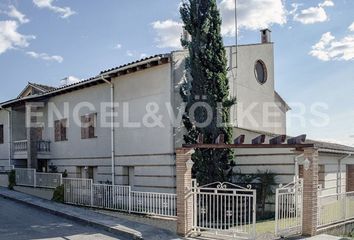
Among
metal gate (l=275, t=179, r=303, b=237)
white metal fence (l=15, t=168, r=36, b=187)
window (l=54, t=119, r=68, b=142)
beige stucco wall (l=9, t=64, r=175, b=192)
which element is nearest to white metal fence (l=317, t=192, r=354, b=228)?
metal gate (l=275, t=179, r=303, b=237)

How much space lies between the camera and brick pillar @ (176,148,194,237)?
1064 cm

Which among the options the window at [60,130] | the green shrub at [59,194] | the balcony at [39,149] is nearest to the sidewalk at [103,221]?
A: the green shrub at [59,194]

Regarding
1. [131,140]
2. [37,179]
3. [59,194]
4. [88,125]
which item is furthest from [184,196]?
[37,179]

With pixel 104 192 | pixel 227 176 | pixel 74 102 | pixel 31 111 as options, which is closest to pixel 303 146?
pixel 227 176

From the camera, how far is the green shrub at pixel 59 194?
56.5ft

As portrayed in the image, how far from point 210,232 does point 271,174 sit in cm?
497

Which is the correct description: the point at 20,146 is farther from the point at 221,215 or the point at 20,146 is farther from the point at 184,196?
the point at 221,215

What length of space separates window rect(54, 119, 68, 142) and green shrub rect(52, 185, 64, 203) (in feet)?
15.3

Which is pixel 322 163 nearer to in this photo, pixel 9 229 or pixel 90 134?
pixel 90 134

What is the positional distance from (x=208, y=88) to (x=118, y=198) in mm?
5262

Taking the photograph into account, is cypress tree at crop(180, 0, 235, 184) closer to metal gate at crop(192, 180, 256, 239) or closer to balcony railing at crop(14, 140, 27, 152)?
metal gate at crop(192, 180, 256, 239)

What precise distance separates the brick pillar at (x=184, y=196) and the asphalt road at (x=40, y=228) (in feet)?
6.34

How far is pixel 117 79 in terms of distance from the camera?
17.8 meters

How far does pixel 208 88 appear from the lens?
1392 cm
